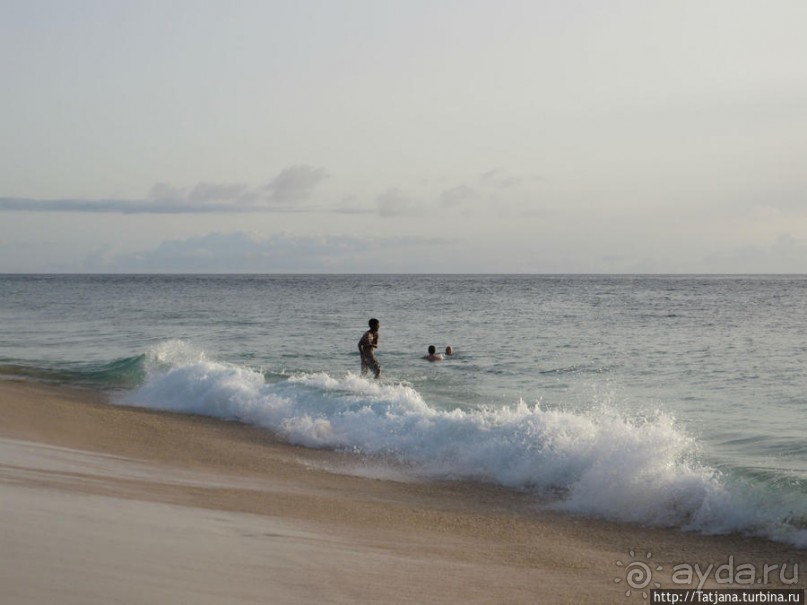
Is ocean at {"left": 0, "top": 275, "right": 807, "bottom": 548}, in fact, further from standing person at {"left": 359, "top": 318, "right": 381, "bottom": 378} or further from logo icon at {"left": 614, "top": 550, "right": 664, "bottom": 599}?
logo icon at {"left": 614, "top": 550, "right": 664, "bottom": 599}

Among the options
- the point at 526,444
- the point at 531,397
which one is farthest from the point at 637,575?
the point at 531,397

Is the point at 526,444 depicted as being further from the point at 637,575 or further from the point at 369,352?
the point at 369,352

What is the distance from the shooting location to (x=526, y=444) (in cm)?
1123

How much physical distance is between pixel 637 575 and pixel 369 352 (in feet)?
41.9

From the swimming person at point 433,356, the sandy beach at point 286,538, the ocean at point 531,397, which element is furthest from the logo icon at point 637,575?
the swimming person at point 433,356

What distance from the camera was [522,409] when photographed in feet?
42.4

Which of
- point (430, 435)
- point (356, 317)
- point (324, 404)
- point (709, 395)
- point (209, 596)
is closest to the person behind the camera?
point (209, 596)

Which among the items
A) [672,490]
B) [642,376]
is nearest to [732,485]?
[672,490]

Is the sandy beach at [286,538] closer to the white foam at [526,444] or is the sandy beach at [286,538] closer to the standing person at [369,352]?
the white foam at [526,444]

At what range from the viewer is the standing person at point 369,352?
1912cm

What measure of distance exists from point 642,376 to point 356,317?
22.8m

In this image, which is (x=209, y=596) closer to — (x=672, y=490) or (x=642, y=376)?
(x=672, y=490)

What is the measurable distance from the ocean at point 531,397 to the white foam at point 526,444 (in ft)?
0.09

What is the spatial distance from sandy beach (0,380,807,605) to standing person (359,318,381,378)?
7.45 metres
